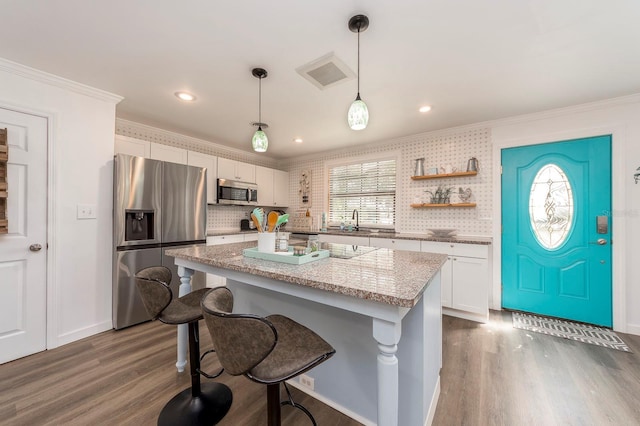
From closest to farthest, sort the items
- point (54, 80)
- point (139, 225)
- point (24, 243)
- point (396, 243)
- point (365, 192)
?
point (24, 243), point (54, 80), point (139, 225), point (396, 243), point (365, 192)

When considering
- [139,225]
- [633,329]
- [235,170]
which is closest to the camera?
[633,329]

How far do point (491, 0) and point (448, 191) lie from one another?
2.44 m

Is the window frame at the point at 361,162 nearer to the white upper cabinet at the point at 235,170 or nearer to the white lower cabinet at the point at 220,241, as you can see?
the white upper cabinet at the point at 235,170

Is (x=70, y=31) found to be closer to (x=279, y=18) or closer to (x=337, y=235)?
(x=279, y=18)

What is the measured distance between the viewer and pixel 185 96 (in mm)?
2582

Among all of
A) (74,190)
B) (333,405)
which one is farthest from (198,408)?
(74,190)

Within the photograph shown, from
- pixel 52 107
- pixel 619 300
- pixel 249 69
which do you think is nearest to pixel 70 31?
pixel 52 107

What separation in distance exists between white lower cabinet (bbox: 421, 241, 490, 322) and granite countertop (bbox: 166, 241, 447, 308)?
1465 mm

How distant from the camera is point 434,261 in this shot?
157 centimetres

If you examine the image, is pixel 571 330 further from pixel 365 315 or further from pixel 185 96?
pixel 185 96

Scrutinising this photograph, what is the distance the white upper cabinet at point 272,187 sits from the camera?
464 centimetres

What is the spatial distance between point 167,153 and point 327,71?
8.20 feet

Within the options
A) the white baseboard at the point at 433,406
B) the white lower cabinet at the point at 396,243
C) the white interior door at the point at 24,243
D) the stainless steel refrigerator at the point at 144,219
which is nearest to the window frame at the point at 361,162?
the white lower cabinet at the point at 396,243

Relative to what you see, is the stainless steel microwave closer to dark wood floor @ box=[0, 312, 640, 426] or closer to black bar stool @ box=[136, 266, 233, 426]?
dark wood floor @ box=[0, 312, 640, 426]
